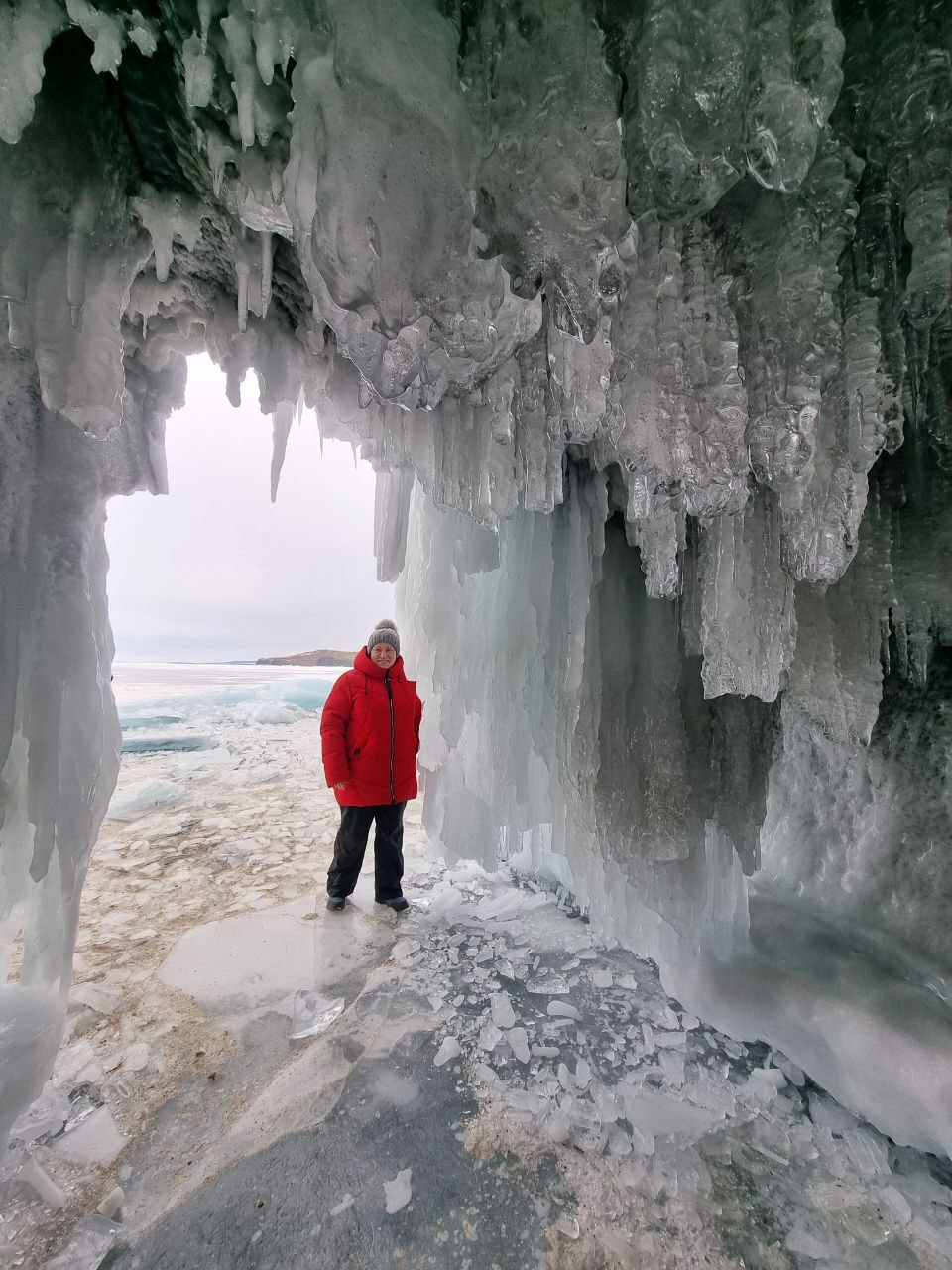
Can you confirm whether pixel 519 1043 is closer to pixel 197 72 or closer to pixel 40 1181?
pixel 40 1181

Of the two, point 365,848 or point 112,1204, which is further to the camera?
point 365,848

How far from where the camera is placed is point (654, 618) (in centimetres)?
271

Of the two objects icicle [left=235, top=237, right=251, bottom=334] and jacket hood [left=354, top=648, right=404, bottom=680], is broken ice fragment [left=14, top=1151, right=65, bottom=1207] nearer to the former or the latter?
jacket hood [left=354, top=648, right=404, bottom=680]

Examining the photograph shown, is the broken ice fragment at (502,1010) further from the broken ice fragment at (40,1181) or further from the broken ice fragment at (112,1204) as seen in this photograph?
the broken ice fragment at (40,1181)

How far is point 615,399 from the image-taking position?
154 centimetres

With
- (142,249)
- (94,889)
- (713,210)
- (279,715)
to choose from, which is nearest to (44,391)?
(142,249)

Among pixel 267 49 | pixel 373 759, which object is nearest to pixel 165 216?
pixel 267 49

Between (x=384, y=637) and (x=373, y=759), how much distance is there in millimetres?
823

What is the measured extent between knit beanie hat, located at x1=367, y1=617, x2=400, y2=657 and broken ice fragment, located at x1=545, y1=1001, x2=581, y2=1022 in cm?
220

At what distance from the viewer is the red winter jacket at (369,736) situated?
126 inches

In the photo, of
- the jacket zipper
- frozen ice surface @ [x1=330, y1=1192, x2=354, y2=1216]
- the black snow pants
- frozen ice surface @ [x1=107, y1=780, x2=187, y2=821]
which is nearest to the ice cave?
frozen ice surface @ [x1=330, y1=1192, x2=354, y2=1216]

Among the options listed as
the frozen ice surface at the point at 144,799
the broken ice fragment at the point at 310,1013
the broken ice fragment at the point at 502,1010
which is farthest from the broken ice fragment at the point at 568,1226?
the frozen ice surface at the point at 144,799

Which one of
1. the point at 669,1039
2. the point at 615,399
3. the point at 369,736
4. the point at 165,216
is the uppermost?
the point at 165,216

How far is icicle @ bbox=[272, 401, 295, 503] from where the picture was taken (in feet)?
8.43
